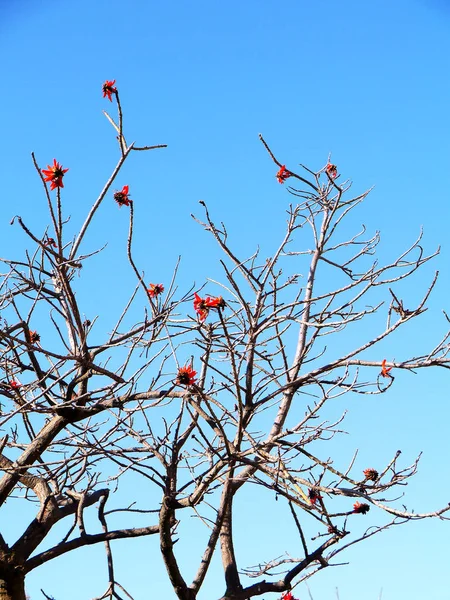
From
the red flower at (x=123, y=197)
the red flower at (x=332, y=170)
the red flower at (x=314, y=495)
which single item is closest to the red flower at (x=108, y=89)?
the red flower at (x=123, y=197)

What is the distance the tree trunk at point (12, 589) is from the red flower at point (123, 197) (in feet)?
6.59

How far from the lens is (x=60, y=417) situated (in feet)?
12.3

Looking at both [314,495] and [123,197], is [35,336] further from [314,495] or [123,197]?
[314,495]

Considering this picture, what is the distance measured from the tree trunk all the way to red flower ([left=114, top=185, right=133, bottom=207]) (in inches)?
79.0

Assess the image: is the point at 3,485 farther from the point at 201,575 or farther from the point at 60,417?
the point at 201,575

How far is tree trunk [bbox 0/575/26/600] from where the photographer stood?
359 centimetres

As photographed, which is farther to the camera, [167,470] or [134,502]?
[134,502]

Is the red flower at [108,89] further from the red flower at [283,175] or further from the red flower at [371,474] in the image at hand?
the red flower at [371,474]

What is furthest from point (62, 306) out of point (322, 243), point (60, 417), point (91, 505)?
point (322, 243)

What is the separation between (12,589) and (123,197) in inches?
82.0

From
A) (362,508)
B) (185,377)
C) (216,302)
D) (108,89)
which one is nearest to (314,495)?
(362,508)

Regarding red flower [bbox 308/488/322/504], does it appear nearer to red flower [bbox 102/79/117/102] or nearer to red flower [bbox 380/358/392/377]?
red flower [bbox 380/358/392/377]

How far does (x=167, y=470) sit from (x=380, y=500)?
3.06 ft

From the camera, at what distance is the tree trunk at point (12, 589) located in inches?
141
